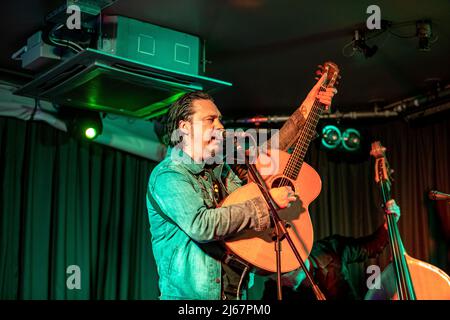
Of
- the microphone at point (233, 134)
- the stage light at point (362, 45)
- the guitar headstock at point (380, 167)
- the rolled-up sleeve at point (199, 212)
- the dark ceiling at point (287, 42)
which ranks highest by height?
the dark ceiling at point (287, 42)

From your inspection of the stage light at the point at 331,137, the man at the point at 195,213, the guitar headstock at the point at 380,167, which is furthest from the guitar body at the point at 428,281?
the stage light at the point at 331,137

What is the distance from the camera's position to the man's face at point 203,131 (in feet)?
8.93

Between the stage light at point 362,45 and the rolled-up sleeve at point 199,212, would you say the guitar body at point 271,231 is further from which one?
the stage light at point 362,45

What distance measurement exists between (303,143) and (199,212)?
81 cm

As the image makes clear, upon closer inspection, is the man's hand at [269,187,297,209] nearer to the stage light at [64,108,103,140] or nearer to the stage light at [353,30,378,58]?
the stage light at [353,30,378,58]

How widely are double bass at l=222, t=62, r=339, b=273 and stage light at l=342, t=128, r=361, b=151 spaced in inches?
131

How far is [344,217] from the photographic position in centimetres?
691

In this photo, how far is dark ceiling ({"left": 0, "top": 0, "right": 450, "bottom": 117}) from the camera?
417cm

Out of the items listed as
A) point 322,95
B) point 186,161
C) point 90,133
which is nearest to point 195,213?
point 186,161

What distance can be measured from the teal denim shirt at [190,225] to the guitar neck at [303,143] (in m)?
0.44

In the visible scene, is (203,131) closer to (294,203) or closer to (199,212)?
(199,212)

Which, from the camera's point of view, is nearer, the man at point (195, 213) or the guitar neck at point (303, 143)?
the man at point (195, 213)

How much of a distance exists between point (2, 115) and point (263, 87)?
2.43 meters

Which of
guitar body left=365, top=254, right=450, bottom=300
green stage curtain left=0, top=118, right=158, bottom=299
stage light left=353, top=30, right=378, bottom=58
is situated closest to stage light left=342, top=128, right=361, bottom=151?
stage light left=353, top=30, right=378, bottom=58
